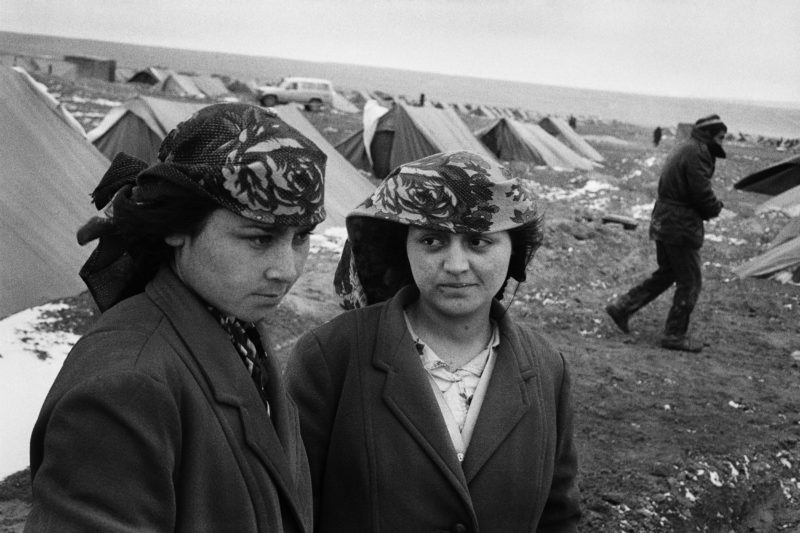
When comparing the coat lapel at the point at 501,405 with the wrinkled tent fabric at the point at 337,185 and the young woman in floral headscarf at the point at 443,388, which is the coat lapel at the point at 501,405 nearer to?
the young woman in floral headscarf at the point at 443,388

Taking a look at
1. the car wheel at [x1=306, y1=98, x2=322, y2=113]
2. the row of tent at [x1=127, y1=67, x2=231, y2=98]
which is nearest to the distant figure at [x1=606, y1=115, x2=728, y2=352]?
the car wheel at [x1=306, y1=98, x2=322, y2=113]

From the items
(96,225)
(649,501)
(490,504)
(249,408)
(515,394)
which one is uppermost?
(96,225)

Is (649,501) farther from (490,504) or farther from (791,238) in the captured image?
(791,238)

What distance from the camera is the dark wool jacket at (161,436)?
1.13m

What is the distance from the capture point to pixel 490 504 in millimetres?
1906

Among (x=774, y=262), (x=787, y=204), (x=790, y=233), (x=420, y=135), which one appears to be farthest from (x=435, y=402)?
(x=420, y=135)

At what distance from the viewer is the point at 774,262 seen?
978 cm

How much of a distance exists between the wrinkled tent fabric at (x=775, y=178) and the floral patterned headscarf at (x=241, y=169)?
9.14 meters

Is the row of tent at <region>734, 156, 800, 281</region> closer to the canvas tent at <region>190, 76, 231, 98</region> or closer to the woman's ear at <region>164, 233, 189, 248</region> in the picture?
the woman's ear at <region>164, 233, 189, 248</region>

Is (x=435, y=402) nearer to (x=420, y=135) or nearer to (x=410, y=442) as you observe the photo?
(x=410, y=442)

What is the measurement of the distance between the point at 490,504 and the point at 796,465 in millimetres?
3667

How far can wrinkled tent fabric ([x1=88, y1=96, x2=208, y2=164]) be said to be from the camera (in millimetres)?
12172

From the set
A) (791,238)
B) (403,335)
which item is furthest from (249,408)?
(791,238)

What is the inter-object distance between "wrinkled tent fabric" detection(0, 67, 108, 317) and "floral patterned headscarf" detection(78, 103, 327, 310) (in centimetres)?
476
